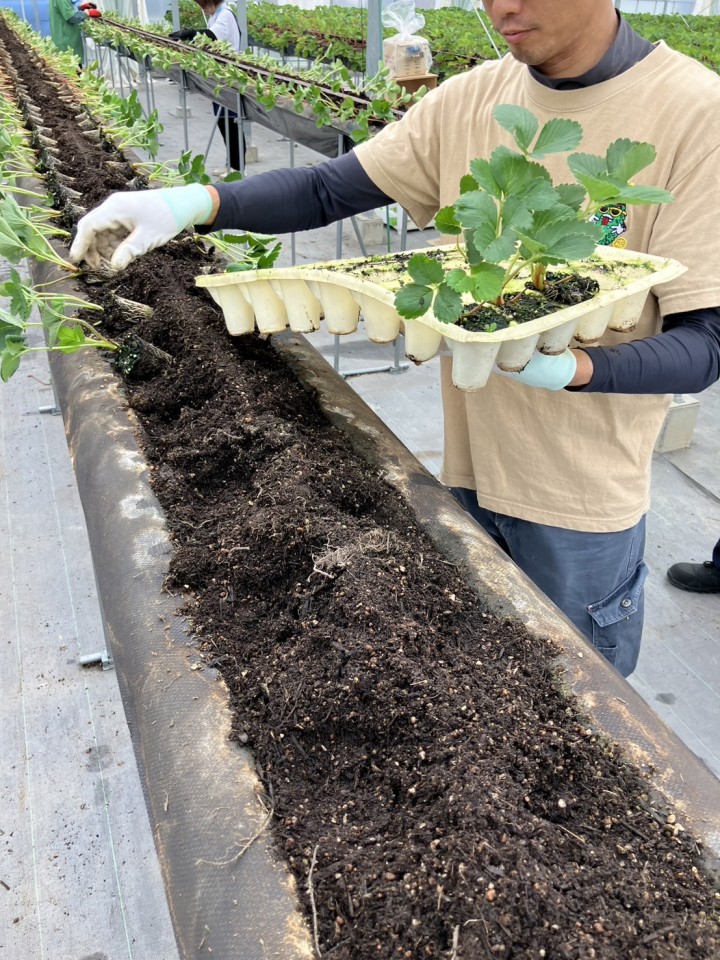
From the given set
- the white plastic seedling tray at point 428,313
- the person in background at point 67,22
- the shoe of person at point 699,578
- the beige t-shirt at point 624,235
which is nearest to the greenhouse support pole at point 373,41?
the shoe of person at point 699,578

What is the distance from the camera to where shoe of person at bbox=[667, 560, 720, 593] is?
240cm

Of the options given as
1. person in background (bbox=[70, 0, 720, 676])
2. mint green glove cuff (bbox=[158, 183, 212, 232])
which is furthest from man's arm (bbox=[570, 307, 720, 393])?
mint green glove cuff (bbox=[158, 183, 212, 232])

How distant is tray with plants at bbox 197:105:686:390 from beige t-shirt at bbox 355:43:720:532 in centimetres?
9

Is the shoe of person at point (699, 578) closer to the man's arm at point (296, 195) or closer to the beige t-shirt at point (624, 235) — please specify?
the beige t-shirt at point (624, 235)

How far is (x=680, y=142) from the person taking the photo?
1.04 meters

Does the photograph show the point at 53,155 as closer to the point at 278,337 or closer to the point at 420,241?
the point at 278,337

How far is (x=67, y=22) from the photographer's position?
29.4ft

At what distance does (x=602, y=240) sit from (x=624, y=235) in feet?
0.11

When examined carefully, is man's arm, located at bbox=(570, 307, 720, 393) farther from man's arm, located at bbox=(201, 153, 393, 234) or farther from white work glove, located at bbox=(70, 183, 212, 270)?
white work glove, located at bbox=(70, 183, 212, 270)

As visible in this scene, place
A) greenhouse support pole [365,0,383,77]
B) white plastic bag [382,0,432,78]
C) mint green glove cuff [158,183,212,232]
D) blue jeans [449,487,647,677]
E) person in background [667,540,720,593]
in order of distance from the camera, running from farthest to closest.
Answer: greenhouse support pole [365,0,383,77] → white plastic bag [382,0,432,78] → person in background [667,540,720,593] → mint green glove cuff [158,183,212,232] → blue jeans [449,487,647,677]

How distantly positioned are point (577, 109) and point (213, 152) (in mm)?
7975

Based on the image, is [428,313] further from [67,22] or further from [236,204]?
[67,22]

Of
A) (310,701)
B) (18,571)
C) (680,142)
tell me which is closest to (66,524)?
(18,571)

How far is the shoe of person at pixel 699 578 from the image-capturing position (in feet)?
7.89
